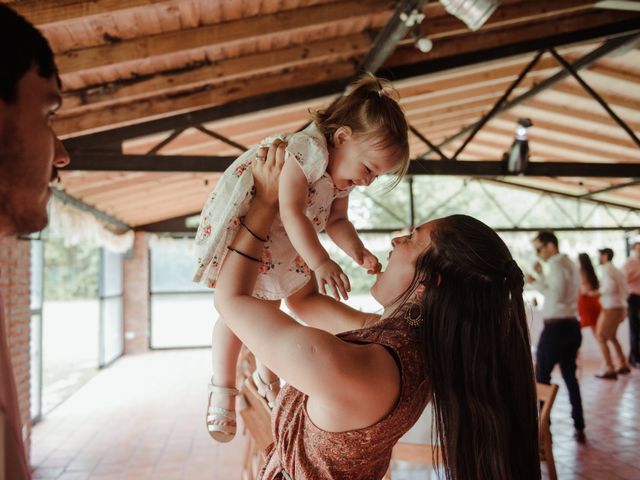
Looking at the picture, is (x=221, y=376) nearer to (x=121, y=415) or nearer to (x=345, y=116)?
(x=345, y=116)

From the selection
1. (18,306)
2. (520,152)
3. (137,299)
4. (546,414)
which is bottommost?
(137,299)

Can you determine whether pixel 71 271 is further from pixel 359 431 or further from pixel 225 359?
pixel 359 431

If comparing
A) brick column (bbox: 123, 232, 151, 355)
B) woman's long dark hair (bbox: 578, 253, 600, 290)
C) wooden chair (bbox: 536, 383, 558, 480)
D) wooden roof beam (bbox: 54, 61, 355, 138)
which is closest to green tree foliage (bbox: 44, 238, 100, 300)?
brick column (bbox: 123, 232, 151, 355)

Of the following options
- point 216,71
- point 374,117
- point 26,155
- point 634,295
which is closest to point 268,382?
point 374,117

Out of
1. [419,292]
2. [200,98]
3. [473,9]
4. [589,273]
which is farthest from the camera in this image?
[589,273]

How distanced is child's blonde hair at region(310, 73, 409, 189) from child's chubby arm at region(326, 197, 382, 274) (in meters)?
0.19

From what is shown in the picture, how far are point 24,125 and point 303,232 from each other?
739 millimetres

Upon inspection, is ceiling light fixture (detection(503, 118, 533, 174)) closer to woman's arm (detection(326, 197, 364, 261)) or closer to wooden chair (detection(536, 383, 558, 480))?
wooden chair (detection(536, 383, 558, 480))

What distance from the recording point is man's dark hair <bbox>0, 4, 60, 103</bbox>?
0.72m

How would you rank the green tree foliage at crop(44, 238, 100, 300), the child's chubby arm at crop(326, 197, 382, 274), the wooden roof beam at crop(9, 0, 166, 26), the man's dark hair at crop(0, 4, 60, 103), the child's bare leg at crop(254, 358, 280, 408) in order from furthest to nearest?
the green tree foliage at crop(44, 238, 100, 300) → the wooden roof beam at crop(9, 0, 166, 26) → the child's bare leg at crop(254, 358, 280, 408) → the child's chubby arm at crop(326, 197, 382, 274) → the man's dark hair at crop(0, 4, 60, 103)

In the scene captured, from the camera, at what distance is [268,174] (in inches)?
58.8

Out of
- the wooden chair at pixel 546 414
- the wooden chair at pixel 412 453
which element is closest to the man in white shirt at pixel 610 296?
the wooden chair at pixel 546 414

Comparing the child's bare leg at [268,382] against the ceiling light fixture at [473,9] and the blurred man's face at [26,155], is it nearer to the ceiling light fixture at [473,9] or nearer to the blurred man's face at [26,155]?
the blurred man's face at [26,155]

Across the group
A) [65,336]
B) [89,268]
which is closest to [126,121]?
[65,336]
